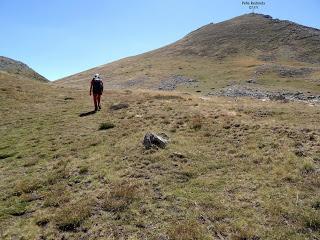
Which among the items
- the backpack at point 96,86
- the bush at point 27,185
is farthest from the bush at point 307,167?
the backpack at point 96,86

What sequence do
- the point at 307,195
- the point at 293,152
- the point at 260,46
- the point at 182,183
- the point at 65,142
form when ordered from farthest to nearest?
the point at 260,46, the point at 65,142, the point at 293,152, the point at 182,183, the point at 307,195

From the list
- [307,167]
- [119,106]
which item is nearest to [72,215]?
[307,167]

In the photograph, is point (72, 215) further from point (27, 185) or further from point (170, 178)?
point (170, 178)

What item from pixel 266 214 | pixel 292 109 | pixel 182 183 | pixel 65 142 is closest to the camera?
pixel 266 214

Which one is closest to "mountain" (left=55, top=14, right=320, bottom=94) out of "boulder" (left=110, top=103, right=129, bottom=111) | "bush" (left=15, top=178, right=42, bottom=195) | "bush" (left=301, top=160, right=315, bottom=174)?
"boulder" (left=110, top=103, right=129, bottom=111)

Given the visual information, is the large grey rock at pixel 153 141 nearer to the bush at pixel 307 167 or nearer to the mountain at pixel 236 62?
the bush at pixel 307 167

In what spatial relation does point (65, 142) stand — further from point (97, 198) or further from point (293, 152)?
point (293, 152)

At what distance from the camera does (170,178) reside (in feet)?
53.0

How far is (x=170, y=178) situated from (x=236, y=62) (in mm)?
88595

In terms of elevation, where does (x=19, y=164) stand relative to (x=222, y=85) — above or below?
above

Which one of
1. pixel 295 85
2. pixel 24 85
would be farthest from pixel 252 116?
pixel 295 85

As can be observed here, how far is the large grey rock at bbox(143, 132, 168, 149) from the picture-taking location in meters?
19.6

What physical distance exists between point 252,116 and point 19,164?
14429 mm

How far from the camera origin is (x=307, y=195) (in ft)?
46.0
